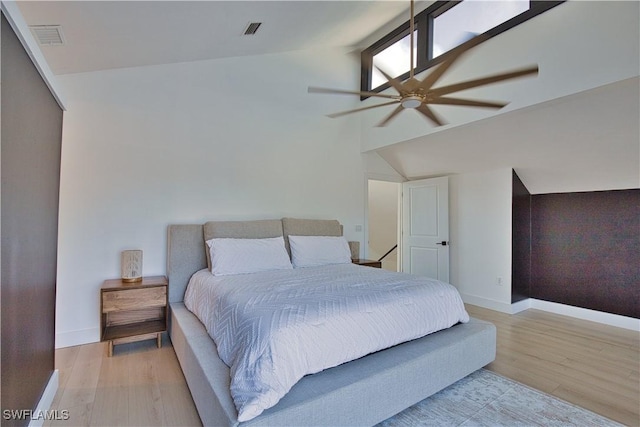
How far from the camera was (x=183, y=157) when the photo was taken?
3.47 metres

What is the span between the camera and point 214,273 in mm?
2910

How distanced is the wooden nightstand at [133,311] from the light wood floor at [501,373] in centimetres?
18

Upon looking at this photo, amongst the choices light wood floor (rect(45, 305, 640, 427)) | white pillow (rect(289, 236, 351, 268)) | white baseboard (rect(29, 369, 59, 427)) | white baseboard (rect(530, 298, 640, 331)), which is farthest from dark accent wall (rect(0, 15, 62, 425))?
white baseboard (rect(530, 298, 640, 331))

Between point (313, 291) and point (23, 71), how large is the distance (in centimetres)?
194

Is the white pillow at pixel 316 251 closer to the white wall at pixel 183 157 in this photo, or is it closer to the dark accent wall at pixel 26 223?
the white wall at pixel 183 157

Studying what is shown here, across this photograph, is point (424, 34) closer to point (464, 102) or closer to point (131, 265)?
point (464, 102)

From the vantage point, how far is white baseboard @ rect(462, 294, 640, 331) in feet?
11.7

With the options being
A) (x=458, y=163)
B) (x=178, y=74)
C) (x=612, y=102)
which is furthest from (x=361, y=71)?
(x=612, y=102)

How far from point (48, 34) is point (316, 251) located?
2.93 m

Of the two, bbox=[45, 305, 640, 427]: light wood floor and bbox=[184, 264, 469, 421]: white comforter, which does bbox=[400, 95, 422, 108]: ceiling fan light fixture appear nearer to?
bbox=[184, 264, 469, 421]: white comforter

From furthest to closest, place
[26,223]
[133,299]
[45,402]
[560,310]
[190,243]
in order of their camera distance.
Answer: [560,310], [190,243], [133,299], [45,402], [26,223]

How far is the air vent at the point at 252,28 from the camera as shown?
296cm

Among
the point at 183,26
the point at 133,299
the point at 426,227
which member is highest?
the point at 183,26

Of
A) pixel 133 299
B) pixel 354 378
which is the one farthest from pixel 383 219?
pixel 354 378
